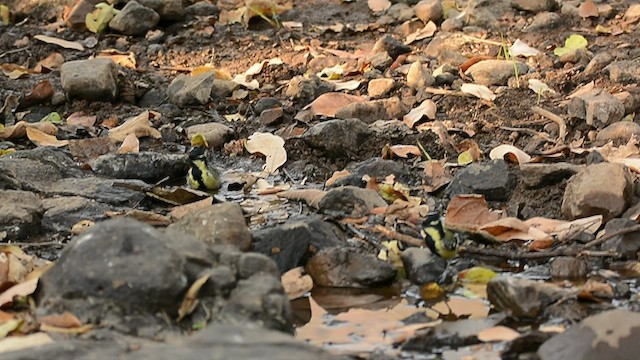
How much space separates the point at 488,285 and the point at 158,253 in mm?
1326

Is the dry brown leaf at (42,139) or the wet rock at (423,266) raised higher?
the wet rock at (423,266)

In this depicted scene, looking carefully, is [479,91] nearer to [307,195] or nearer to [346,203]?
[307,195]

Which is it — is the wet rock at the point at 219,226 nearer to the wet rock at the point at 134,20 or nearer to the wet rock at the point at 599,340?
the wet rock at the point at 599,340

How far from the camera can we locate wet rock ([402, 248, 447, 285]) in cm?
411

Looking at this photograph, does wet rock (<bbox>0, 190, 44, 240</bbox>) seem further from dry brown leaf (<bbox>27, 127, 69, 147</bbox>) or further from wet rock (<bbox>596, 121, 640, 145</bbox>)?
wet rock (<bbox>596, 121, 640, 145</bbox>)

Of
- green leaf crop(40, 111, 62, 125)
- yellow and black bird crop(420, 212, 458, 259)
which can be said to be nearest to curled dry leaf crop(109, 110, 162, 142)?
green leaf crop(40, 111, 62, 125)

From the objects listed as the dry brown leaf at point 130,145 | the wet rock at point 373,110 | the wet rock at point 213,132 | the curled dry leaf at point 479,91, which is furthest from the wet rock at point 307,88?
the dry brown leaf at point 130,145

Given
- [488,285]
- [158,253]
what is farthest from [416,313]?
[158,253]

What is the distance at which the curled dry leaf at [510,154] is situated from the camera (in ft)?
18.3

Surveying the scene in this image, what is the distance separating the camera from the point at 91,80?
7137 millimetres

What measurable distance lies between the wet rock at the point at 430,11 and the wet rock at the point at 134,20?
227 cm

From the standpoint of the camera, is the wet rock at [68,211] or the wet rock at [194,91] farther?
the wet rock at [194,91]

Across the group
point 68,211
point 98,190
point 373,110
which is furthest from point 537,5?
point 68,211

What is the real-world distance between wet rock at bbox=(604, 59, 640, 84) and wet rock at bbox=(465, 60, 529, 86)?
622 millimetres
